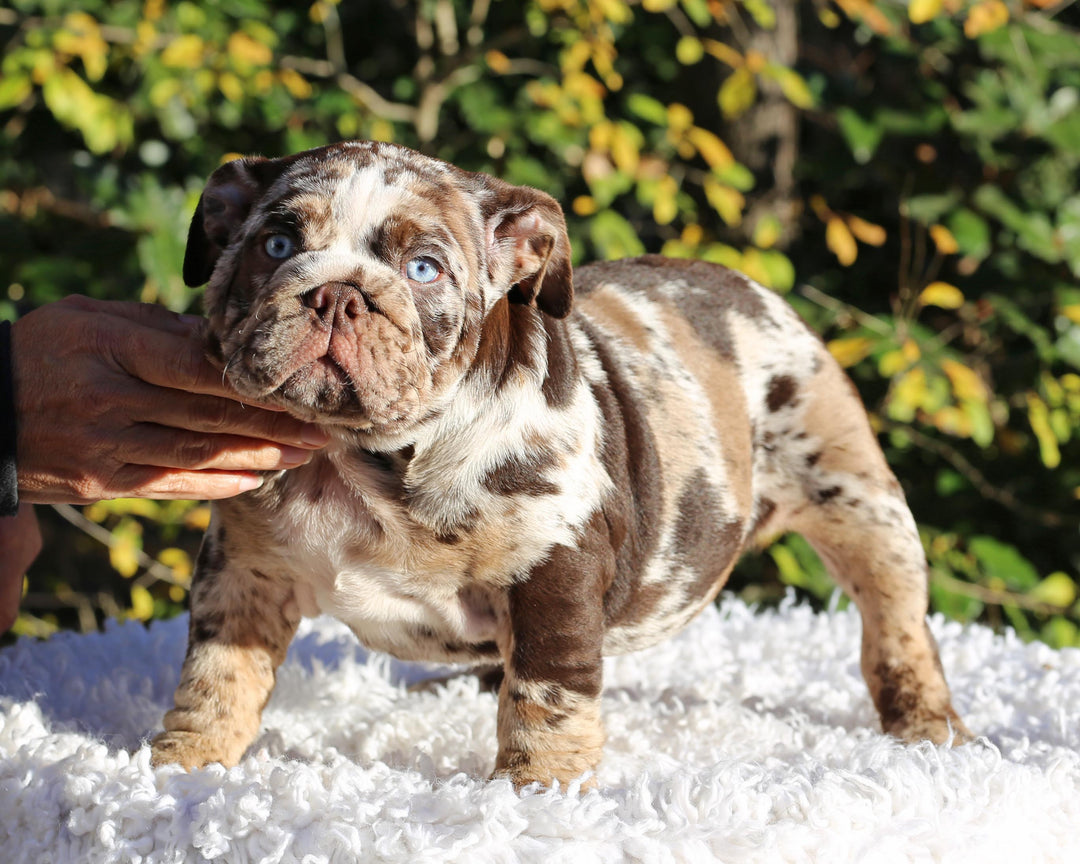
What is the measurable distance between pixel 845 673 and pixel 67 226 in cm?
365

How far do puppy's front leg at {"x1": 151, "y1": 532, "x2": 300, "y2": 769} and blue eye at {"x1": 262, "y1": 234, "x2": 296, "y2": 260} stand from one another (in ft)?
2.13

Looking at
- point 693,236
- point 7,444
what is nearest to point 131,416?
point 7,444

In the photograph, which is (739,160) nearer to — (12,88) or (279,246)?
(12,88)

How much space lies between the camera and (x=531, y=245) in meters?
2.35

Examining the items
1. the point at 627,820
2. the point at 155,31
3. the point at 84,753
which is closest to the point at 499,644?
the point at 627,820

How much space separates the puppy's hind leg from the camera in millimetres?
2900

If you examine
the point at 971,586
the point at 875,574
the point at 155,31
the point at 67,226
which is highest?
the point at 155,31

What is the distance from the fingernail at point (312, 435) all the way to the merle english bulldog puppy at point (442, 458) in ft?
0.19

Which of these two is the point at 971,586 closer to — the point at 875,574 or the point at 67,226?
the point at 875,574

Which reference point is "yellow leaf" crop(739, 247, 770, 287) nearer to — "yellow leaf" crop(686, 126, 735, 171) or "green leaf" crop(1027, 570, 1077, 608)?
"yellow leaf" crop(686, 126, 735, 171)

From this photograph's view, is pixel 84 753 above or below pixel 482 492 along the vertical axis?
below

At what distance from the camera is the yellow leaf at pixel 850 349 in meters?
4.39

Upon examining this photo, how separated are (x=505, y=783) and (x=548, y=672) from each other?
267 millimetres

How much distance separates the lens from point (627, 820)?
6.46 ft
